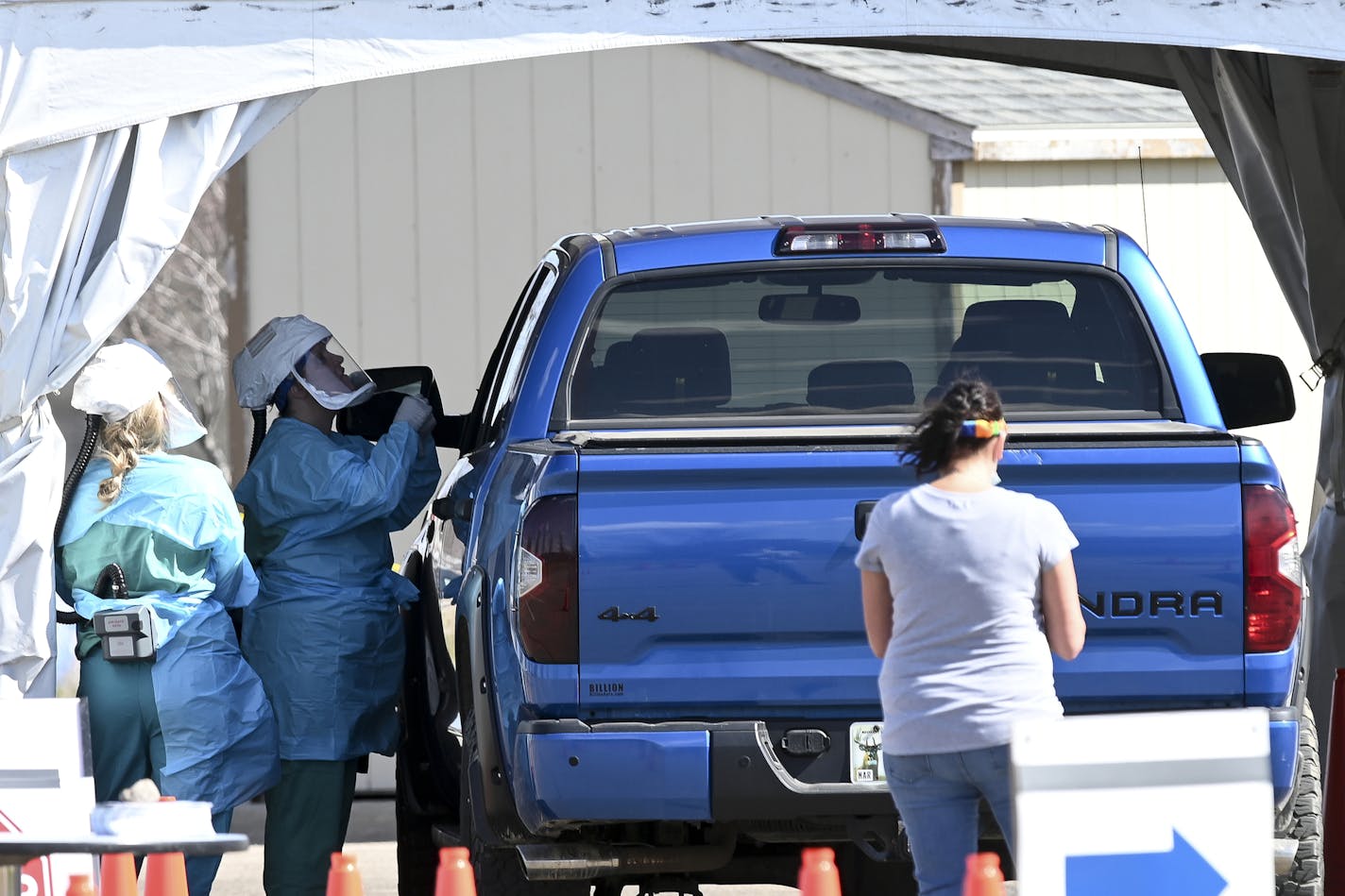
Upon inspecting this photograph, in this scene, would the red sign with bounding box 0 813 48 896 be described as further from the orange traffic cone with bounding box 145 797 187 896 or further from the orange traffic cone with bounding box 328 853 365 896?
the orange traffic cone with bounding box 328 853 365 896

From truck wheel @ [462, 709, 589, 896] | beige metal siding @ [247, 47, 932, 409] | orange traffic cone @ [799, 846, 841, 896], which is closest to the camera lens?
orange traffic cone @ [799, 846, 841, 896]

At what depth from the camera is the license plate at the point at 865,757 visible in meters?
4.74

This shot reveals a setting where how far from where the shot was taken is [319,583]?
21.1 feet

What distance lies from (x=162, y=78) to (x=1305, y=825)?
3.54 m

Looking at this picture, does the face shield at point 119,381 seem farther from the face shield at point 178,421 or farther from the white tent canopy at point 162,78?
the white tent canopy at point 162,78

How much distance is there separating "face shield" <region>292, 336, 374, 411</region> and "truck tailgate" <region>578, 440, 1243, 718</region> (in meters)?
1.99

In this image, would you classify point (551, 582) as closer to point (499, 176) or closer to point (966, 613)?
point (966, 613)

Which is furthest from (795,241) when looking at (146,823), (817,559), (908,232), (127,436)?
(146,823)

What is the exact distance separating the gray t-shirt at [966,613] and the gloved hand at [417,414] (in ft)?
8.34

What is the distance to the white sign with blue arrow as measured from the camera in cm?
387

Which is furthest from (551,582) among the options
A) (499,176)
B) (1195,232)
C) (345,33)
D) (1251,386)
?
(1195,232)

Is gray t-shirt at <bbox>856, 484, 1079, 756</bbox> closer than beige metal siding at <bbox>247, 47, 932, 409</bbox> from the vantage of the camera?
Yes

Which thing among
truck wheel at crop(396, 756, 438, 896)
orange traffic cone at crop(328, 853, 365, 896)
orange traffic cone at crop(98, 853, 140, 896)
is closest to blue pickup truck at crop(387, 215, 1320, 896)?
orange traffic cone at crop(328, 853, 365, 896)

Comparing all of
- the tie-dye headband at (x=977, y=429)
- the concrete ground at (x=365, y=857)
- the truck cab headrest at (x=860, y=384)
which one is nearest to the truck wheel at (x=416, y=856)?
the concrete ground at (x=365, y=857)
